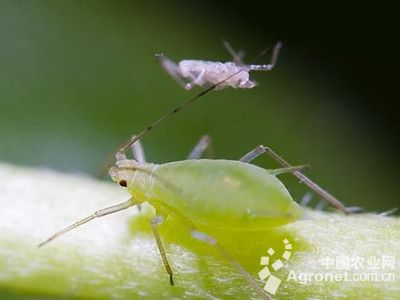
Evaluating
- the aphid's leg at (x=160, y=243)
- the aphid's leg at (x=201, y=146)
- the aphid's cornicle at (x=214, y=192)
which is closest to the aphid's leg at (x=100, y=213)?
the aphid's cornicle at (x=214, y=192)

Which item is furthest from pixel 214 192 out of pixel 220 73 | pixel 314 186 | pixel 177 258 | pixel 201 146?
pixel 201 146

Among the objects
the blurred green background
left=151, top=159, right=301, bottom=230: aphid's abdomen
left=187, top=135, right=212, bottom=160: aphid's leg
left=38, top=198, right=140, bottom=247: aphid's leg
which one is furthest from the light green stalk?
the blurred green background

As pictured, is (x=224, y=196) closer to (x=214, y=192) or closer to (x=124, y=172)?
(x=214, y=192)

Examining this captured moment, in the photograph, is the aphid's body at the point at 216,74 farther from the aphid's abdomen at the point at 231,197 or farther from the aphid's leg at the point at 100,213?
the aphid's leg at the point at 100,213

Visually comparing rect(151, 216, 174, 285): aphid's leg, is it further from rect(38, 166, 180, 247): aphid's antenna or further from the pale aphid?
the pale aphid

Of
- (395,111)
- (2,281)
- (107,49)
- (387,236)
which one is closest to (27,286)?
(2,281)
